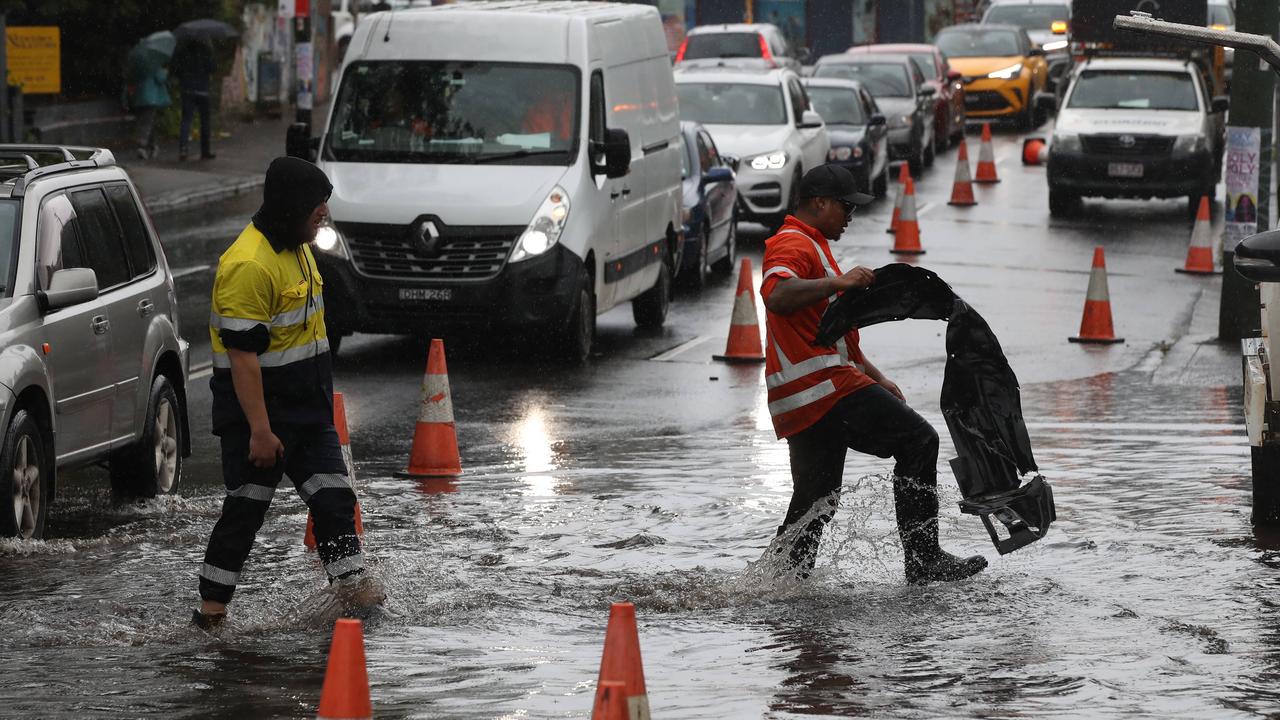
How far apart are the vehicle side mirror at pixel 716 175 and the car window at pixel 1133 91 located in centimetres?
899

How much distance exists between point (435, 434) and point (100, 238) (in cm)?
195

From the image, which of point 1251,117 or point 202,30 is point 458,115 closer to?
point 1251,117

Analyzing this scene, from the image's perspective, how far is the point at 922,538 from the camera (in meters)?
8.28

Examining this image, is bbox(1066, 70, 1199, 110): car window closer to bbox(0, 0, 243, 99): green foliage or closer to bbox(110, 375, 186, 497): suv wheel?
bbox(0, 0, 243, 99): green foliage

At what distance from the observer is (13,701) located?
654 cm

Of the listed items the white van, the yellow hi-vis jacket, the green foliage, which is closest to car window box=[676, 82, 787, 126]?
the white van

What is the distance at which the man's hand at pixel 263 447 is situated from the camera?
289 inches

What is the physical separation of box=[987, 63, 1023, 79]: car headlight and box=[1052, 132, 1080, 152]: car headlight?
14628 mm

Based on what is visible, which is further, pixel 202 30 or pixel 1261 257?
pixel 202 30

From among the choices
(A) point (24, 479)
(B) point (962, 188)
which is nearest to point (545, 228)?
(A) point (24, 479)

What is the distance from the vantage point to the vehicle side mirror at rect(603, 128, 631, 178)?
15336 millimetres

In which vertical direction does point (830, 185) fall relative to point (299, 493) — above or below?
above

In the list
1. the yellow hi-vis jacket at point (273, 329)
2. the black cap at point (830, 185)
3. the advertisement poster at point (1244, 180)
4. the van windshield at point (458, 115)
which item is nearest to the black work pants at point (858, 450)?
the black cap at point (830, 185)

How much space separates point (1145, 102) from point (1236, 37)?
2062 centimetres
